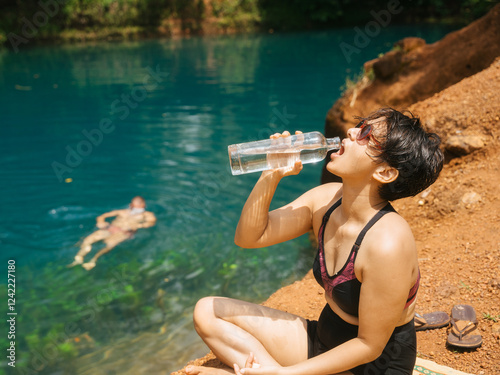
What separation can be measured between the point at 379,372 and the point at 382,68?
5426mm

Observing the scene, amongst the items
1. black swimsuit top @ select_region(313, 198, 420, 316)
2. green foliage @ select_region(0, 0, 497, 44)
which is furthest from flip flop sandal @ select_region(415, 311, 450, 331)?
green foliage @ select_region(0, 0, 497, 44)

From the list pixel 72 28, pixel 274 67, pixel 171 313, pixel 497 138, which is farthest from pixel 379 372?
pixel 72 28

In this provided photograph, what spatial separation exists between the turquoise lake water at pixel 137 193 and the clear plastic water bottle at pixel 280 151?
248cm

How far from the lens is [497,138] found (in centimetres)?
489

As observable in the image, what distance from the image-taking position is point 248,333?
2.52 meters

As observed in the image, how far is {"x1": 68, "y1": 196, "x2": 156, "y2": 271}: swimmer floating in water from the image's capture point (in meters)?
6.06

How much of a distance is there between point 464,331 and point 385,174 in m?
1.53

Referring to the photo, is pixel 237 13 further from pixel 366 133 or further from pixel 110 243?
pixel 366 133

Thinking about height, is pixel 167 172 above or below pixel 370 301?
below

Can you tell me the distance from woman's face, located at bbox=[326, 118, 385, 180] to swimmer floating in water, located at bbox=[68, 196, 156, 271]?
15.0 ft

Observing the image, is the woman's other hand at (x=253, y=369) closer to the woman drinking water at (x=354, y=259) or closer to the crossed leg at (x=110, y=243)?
the woman drinking water at (x=354, y=259)

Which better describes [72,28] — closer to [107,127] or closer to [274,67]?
[274,67]

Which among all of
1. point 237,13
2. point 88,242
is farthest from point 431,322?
point 237,13

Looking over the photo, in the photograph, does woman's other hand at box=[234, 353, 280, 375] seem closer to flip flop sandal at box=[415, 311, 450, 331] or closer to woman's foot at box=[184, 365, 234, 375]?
woman's foot at box=[184, 365, 234, 375]
